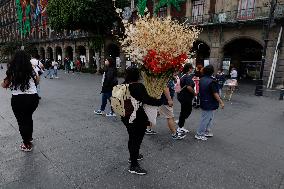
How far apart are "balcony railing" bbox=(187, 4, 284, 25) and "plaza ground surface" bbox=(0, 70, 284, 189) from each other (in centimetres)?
1123

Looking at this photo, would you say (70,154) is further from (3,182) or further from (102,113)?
(102,113)

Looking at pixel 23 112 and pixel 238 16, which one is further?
pixel 238 16

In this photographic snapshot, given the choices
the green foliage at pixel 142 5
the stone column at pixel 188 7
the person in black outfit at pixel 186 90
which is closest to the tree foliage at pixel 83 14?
the green foliage at pixel 142 5

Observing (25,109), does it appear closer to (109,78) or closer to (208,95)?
(109,78)

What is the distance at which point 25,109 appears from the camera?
14.3ft

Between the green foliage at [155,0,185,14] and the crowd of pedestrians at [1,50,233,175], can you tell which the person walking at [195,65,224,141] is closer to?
the crowd of pedestrians at [1,50,233,175]

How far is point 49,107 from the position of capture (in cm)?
844

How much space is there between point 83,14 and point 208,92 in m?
18.4

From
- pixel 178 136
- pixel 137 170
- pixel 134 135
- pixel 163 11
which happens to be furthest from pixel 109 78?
pixel 163 11

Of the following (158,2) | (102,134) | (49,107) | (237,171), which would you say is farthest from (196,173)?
(158,2)

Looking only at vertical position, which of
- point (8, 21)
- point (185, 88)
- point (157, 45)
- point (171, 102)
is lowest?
point (171, 102)

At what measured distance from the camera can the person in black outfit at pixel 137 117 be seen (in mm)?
3682

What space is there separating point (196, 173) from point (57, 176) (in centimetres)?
217

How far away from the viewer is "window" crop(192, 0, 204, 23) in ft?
65.3
